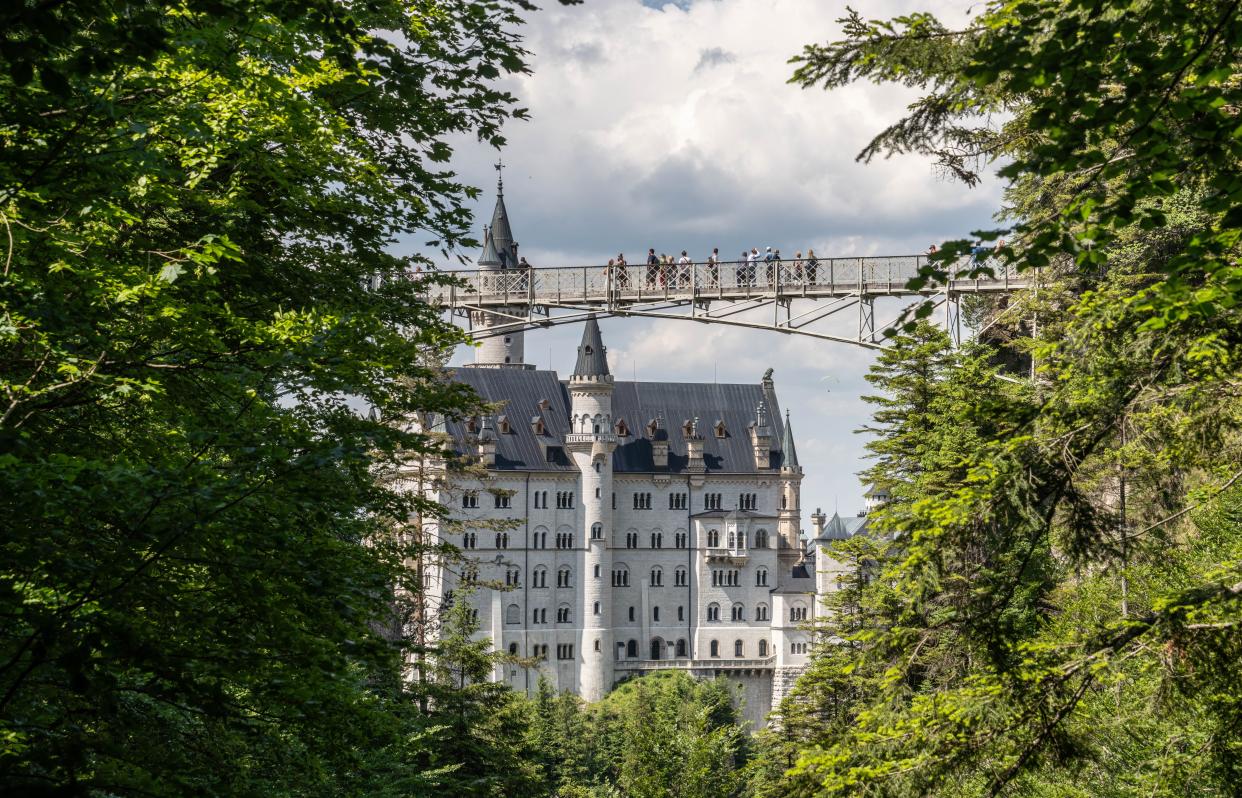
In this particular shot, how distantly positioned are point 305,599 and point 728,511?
95648 mm

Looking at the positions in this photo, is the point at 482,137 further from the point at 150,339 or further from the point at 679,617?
the point at 679,617

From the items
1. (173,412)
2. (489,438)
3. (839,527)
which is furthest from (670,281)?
(839,527)

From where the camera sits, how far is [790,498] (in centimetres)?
10669

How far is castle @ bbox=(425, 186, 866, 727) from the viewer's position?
97500mm

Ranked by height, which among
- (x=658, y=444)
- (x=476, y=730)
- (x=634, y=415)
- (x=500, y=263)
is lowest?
(x=476, y=730)

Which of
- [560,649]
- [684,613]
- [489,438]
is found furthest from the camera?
[684,613]

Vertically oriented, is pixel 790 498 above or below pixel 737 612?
above

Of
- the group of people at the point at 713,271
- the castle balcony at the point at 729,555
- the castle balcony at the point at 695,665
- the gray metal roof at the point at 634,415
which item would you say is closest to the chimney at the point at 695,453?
the gray metal roof at the point at 634,415

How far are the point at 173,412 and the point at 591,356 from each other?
8765cm

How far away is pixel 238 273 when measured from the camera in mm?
14398

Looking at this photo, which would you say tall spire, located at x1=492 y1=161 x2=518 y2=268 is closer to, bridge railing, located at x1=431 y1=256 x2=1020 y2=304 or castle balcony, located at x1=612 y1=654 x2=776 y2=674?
castle balcony, located at x1=612 y1=654 x2=776 y2=674

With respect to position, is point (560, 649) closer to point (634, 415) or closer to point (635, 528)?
point (635, 528)

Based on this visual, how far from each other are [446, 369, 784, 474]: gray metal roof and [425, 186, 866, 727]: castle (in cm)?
11

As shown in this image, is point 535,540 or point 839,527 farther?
point 839,527
